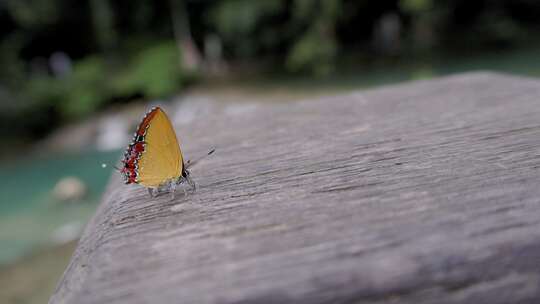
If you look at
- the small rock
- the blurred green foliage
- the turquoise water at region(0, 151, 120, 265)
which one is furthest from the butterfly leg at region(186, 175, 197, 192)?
the blurred green foliage

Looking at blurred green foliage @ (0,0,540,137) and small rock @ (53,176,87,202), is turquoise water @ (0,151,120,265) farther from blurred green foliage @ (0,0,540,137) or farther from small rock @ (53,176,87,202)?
blurred green foliage @ (0,0,540,137)

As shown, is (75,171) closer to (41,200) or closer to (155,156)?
(41,200)

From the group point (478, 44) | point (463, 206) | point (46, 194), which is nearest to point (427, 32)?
point (478, 44)

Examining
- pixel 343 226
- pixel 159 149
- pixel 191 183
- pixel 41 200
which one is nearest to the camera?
pixel 343 226

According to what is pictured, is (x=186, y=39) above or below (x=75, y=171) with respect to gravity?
above

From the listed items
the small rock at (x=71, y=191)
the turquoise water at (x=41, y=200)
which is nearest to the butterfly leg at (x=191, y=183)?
the turquoise water at (x=41, y=200)

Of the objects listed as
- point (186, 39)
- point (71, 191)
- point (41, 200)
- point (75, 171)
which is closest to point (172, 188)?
point (71, 191)
